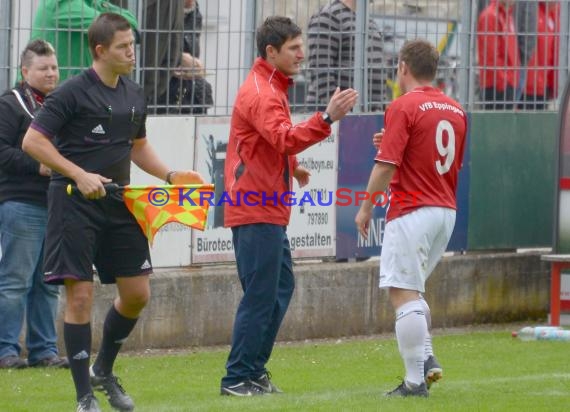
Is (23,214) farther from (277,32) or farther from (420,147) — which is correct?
(420,147)

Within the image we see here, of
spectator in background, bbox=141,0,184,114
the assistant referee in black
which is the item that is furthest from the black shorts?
spectator in background, bbox=141,0,184,114

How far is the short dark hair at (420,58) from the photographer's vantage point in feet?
27.8

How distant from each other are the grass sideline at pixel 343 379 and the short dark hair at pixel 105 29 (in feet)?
6.50

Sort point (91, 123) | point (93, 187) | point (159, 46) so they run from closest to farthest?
1. point (93, 187)
2. point (91, 123)
3. point (159, 46)

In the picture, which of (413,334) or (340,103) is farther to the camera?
(413,334)

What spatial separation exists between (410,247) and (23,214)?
306cm

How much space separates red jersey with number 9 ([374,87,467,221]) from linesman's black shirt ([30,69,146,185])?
1411 millimetres

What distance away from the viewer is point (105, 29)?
7965mm

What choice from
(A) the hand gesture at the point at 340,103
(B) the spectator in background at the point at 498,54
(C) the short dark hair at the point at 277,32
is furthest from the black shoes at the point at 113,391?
(B) the spectator in background at the point at 498,54

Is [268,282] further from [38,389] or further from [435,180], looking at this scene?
[38,389]

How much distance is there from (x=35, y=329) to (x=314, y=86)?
3629 mm

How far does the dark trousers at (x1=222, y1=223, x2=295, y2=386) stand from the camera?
845 cm

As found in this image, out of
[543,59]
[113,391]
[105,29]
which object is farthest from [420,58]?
[543,59]

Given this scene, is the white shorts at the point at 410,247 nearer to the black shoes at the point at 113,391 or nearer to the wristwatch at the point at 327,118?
the wristwatch at the point at 327,118
